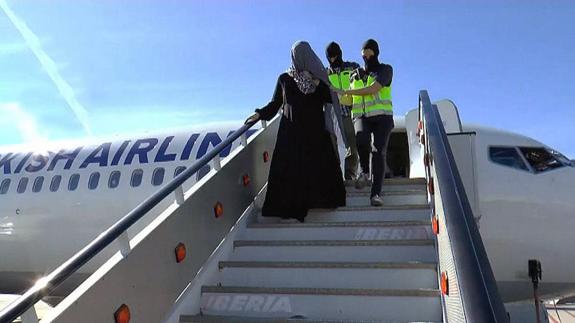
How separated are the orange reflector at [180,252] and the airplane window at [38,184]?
6.19 m

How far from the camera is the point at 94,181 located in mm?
8164

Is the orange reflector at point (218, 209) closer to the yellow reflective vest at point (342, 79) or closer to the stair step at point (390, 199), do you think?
the stair step at point (390, 199)

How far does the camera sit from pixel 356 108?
4953 mm

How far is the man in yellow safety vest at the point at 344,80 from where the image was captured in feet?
17.5

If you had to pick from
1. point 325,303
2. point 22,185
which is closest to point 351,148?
point 325,303

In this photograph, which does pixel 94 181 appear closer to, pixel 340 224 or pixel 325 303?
pixel 340 224

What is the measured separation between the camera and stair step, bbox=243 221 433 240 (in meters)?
3.90

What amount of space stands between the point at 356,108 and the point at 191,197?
1.97m

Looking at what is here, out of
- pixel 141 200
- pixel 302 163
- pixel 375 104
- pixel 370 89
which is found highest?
pixel 370 89

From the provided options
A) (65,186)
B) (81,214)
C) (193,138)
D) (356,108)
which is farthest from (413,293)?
(65,186)

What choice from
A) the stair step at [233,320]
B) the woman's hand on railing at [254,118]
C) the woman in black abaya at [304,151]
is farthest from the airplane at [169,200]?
the stair step at [233,320]

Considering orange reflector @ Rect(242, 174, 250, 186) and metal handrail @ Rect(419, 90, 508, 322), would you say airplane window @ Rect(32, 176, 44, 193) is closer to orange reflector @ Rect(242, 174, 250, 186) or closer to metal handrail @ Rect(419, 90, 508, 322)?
orange reflector @ Rect(242, 174, 250, 186)

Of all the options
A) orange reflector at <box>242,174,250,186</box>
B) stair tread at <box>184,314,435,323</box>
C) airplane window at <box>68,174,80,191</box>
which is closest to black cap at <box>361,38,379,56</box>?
orange reflector at <box>242,174,250,186</box>

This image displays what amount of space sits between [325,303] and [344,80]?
268cm
